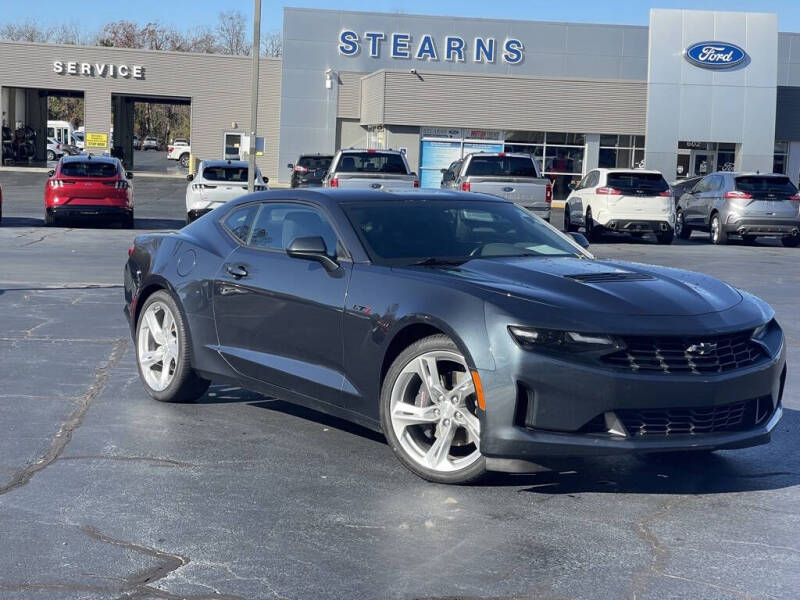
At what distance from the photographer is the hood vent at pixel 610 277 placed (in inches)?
227

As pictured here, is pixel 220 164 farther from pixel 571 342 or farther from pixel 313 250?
pixel 571 342

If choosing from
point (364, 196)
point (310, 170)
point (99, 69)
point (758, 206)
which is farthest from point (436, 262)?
point (99, 69)

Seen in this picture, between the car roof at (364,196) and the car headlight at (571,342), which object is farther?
the car roof at (364,196)

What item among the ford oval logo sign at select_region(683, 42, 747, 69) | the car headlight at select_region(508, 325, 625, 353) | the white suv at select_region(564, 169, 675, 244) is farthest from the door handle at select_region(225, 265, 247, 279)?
the ford oval logo sign at select_region(683, 42, 747, 69)

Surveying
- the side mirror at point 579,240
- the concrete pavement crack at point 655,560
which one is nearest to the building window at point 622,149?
the side mirror at point 579,240

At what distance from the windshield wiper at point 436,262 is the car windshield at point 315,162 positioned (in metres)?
33.5

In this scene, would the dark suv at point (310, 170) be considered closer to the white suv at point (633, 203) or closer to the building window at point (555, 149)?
the building window at point (555, 149)

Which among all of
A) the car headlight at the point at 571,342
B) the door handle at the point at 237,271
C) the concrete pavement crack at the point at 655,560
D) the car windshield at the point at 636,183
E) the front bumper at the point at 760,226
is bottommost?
the concrete pavement crack at the point at 655,560

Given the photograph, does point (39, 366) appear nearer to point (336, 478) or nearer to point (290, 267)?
point (290, 267)

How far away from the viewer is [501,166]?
81.6ft

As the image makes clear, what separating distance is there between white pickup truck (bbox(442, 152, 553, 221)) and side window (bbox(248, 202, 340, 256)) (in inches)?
643

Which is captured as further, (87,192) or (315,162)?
(315,162)

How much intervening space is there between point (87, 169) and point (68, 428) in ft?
63.3

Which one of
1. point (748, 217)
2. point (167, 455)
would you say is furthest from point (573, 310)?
point (748, 217)
